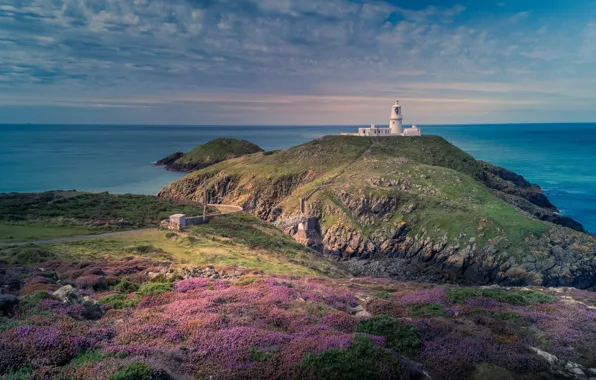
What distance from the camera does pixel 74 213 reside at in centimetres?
4559

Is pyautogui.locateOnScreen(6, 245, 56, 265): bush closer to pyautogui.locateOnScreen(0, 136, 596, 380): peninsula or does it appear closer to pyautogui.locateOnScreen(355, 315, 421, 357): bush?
pyautogui.locateOnScreen(0, 136, 596, 380): peninsula

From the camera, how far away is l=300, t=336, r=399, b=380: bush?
9445 mm

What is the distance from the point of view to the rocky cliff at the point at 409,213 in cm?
4750

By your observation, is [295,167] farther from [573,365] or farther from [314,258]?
[573,365]

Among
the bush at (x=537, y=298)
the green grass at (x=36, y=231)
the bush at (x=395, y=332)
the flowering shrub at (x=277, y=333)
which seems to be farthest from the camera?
the green grass at (x=36, y=231)

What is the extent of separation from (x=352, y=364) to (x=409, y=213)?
53453 millimetres

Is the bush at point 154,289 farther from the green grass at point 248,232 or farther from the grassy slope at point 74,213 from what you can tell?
the grassy slope at point 74,213

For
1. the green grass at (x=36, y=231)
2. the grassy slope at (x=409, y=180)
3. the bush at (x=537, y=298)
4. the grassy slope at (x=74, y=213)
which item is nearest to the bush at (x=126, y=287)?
the bush at (x=537, y=298)

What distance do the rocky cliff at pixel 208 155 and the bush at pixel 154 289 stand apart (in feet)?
400

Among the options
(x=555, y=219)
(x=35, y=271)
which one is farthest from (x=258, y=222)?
(x=555, y=219)

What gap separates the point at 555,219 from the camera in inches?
2650

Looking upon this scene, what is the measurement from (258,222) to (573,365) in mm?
42144

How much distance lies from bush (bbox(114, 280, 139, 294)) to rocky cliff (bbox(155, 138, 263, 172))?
121 m

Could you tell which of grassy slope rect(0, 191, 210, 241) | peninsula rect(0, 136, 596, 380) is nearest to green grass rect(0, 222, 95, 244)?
grassy slope rect(0, 191, 210, 241)
